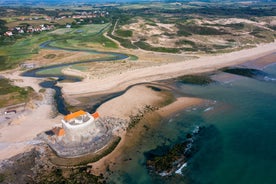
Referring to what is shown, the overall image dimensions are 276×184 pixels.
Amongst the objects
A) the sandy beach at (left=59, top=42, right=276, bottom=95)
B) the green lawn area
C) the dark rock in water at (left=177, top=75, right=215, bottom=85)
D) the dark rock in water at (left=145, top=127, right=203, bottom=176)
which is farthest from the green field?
the dark rock in water at (left=145, top=127, right=203, bottom=176)

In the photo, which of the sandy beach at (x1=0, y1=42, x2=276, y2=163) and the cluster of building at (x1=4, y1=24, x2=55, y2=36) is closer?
Result: the sandy beach at (x1=0, y1=42, x2=276, y2=163)

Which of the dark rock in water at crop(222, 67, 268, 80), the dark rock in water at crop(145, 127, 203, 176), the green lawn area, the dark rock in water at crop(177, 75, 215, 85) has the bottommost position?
the green lawn area

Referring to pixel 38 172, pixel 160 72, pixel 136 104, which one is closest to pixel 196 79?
pixel 160 72

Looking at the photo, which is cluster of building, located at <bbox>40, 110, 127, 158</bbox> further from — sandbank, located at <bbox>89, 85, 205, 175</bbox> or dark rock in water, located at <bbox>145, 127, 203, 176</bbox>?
dark rock in water, located at <bbox>145, 127, 203, 176</bbox>

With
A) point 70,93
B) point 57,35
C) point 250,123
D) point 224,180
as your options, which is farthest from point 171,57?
point 57,35

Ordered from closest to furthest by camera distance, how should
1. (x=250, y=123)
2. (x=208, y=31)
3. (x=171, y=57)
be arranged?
(x=250, y=123) → (x=171, y=57) → (x=208, y=31)

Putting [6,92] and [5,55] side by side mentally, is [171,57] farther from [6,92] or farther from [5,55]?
[5,55]

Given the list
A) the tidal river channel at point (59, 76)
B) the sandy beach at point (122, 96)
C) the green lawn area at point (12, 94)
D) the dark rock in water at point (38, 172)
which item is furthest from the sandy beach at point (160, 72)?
the dark rock in water at point (38, 172)

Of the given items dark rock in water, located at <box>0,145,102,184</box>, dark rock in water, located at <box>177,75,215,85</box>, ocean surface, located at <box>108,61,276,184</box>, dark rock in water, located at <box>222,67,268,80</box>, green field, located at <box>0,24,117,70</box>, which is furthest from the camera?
green field, located at <box>0,24,117,70</box>
